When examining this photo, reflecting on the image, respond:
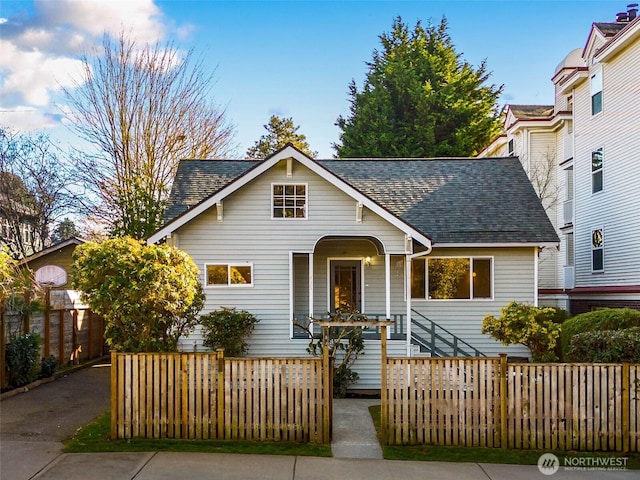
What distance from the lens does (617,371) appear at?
28.4 ft

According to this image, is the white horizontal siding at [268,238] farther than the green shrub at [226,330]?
Yes

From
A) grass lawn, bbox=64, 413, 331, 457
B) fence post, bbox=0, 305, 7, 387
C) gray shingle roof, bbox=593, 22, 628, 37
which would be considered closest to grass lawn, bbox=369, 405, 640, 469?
grass lawn, bbox=64, 413, 331, 457

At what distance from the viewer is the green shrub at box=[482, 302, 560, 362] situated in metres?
13.6

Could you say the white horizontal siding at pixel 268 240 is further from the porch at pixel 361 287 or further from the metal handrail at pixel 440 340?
the metal handrail at pixel 440 340

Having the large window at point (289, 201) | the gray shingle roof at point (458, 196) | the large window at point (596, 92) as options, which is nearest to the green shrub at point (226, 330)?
the large window at point (289, 201)

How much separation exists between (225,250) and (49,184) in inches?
674

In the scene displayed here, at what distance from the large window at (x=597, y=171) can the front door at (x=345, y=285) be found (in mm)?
10509

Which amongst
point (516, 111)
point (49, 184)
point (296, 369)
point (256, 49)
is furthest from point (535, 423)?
point (49, 184)

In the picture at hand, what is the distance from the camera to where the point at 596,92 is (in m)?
20.4

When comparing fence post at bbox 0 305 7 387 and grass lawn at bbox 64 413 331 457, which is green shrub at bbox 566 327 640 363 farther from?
fence post at bbox 0 305 7 387

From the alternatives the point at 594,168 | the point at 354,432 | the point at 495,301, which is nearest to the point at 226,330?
the point at 354,432

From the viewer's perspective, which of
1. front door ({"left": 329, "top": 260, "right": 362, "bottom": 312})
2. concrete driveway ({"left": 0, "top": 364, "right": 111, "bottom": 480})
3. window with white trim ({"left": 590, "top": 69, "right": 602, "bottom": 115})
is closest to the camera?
concrete driveway ({"left": 0, "top": 364, "right": 111, "bottom": 480})

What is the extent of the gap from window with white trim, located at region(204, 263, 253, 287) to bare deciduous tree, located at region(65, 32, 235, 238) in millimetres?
10022

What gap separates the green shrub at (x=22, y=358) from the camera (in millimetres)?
11898
